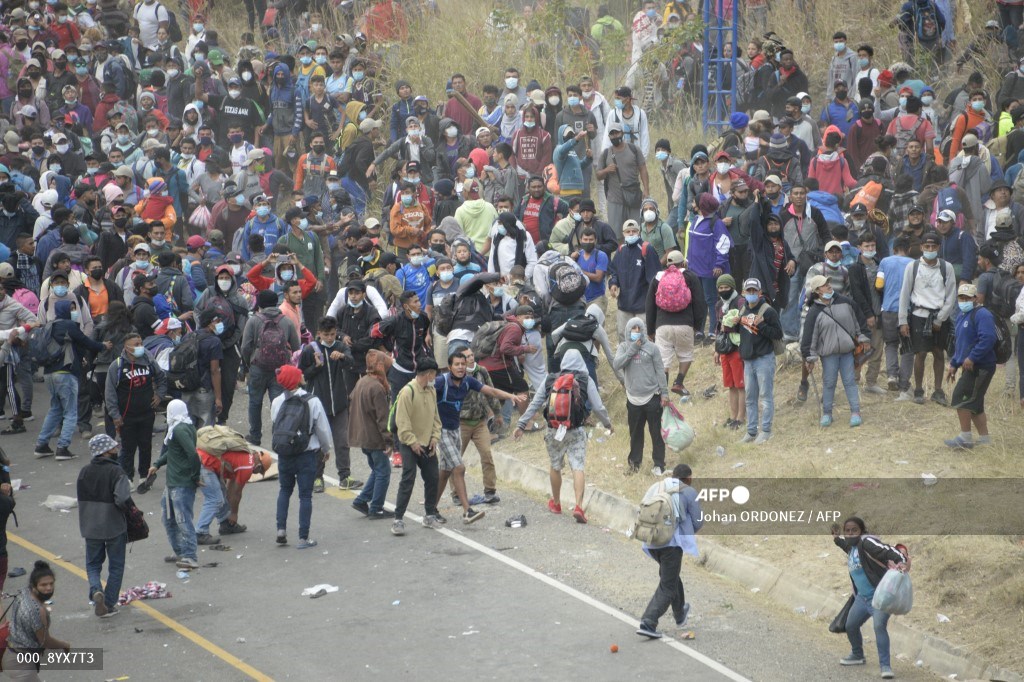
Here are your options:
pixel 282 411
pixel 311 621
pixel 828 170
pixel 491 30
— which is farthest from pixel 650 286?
pixel 491 30

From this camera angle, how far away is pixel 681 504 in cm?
1151

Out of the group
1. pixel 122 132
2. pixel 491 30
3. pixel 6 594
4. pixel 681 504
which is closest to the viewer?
pixel 681 504

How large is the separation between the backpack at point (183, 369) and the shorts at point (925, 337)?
818 cm

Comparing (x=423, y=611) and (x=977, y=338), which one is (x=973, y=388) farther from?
(x=423, y=611)

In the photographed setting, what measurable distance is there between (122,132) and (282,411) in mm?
12518

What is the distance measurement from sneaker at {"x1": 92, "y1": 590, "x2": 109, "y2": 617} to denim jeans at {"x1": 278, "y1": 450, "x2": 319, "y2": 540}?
7.09ft

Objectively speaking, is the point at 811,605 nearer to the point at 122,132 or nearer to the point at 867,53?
the point at 867,53

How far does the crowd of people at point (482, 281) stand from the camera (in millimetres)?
14102

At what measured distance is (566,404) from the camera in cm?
1392

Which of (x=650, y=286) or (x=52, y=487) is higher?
(x=650, y=286)

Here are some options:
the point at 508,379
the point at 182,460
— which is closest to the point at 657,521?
the point at 182,460

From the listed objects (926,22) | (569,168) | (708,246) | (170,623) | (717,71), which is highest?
(926,22)

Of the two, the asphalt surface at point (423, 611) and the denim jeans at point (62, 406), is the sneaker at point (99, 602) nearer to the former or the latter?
the asphalt surface at point (423, 611)

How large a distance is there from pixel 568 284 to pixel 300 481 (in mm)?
4289
